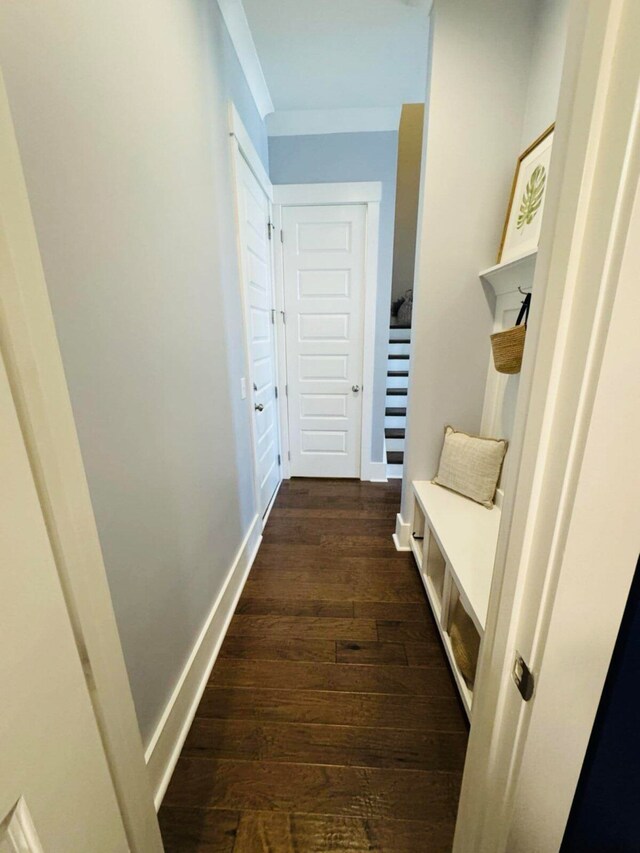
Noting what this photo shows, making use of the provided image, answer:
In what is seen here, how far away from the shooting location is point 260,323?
250cm

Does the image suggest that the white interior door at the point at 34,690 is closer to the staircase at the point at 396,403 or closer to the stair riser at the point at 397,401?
the staircase at the point at 396,403

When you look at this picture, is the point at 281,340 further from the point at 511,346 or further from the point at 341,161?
the point at 511,346

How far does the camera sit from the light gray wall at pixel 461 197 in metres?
1.59

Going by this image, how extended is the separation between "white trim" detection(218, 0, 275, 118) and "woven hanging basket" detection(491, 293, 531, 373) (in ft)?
6.38

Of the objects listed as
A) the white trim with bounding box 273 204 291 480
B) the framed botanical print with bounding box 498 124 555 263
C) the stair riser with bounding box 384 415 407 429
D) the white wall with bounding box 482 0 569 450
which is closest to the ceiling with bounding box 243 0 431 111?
the white wall with bounding box 482 0 569 450

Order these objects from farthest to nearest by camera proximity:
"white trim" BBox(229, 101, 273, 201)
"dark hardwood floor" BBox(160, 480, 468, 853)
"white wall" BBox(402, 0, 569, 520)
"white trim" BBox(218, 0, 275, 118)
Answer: "white trim" BBox(229, 101, 273, 201), "white trim" BBox(218, 0, 275, 118), "white wall" BBox(402, 0, 569, 520), "dark hardwood floor" BBox(160, 480, 468, 853)

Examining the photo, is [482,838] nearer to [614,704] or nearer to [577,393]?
[614,704]

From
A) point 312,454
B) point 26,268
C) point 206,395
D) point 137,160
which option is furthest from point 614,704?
point 312,454

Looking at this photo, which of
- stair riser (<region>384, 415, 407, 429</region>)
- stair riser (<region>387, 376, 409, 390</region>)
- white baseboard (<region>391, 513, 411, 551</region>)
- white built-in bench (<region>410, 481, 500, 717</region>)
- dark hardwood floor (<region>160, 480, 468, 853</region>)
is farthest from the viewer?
stair riser (<region>387, 376, 409, 390</region>)

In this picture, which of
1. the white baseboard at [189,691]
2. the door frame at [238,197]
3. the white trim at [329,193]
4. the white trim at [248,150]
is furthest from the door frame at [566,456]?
the white trim at [329,193]

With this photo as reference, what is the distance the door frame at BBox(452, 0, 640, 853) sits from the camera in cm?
35

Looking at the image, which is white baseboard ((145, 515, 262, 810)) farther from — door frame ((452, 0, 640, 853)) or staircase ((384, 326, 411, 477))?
staircase ((384, 326, 411, 477))

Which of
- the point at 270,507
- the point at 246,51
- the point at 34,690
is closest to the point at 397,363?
the point at 270,507

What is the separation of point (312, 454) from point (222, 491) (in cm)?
167
